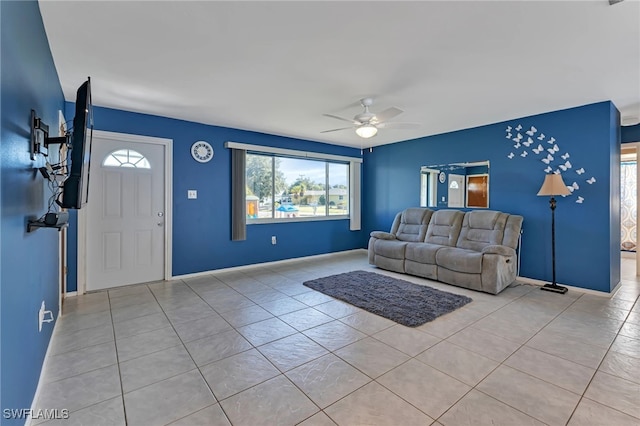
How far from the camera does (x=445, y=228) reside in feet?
16.2

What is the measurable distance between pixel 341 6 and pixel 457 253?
11.1 feet

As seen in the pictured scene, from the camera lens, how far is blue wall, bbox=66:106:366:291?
415 cm

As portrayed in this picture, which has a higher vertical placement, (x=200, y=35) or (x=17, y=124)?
(x=200, y=35)

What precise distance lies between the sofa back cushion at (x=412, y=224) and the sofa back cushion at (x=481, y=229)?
0.65m

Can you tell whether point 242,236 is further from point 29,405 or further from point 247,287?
point 29,405

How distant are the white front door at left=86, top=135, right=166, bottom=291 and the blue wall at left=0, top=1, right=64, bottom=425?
72.3 inches

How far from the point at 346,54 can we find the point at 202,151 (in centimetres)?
298

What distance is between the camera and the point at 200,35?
88.6 inches

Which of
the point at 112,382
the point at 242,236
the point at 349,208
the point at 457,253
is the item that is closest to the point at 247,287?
the point at 242,236

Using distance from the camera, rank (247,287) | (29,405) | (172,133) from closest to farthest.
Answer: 1. (29,405)
2. (247,287)
3. (172,133)

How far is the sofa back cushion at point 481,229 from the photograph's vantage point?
14.4ft

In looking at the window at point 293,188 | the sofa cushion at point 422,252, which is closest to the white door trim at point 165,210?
the window at point 293,188

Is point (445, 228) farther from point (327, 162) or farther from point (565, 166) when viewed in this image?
point (327, 162)

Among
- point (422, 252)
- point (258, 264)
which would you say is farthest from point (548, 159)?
point (258, 264)
